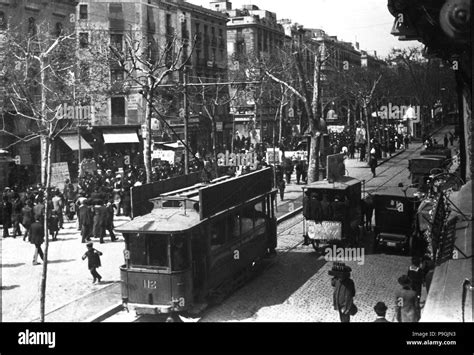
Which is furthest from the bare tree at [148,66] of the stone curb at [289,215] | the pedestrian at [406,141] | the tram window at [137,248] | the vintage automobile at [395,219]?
the pedestrian at [406,141]

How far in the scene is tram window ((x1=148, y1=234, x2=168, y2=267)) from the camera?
12203mm

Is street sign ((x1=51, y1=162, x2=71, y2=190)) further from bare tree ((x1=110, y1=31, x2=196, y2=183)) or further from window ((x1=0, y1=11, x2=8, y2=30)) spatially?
window ((x1=0, y1=11, x2=8, y2=30))

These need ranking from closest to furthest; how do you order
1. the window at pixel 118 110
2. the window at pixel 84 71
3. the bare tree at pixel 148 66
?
the bare tree at pixel 148 66 < the window at pixel 84 71 < the window at pixel 118 110

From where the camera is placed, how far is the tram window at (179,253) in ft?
39.9

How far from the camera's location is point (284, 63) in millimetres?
44469

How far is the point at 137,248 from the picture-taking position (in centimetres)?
1242

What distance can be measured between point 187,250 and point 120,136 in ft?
106

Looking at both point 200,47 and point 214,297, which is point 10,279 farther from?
point 200,47

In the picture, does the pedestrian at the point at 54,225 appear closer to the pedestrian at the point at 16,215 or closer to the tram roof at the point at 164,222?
the pedestrian at the point at 16,215

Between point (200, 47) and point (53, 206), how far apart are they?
106 feet

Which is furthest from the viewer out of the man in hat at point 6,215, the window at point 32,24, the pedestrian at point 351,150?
the pedestrian at point 351,150

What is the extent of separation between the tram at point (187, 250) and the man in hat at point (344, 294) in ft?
10.3

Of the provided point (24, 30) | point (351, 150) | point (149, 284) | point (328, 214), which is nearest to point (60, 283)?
point (149, 284)
